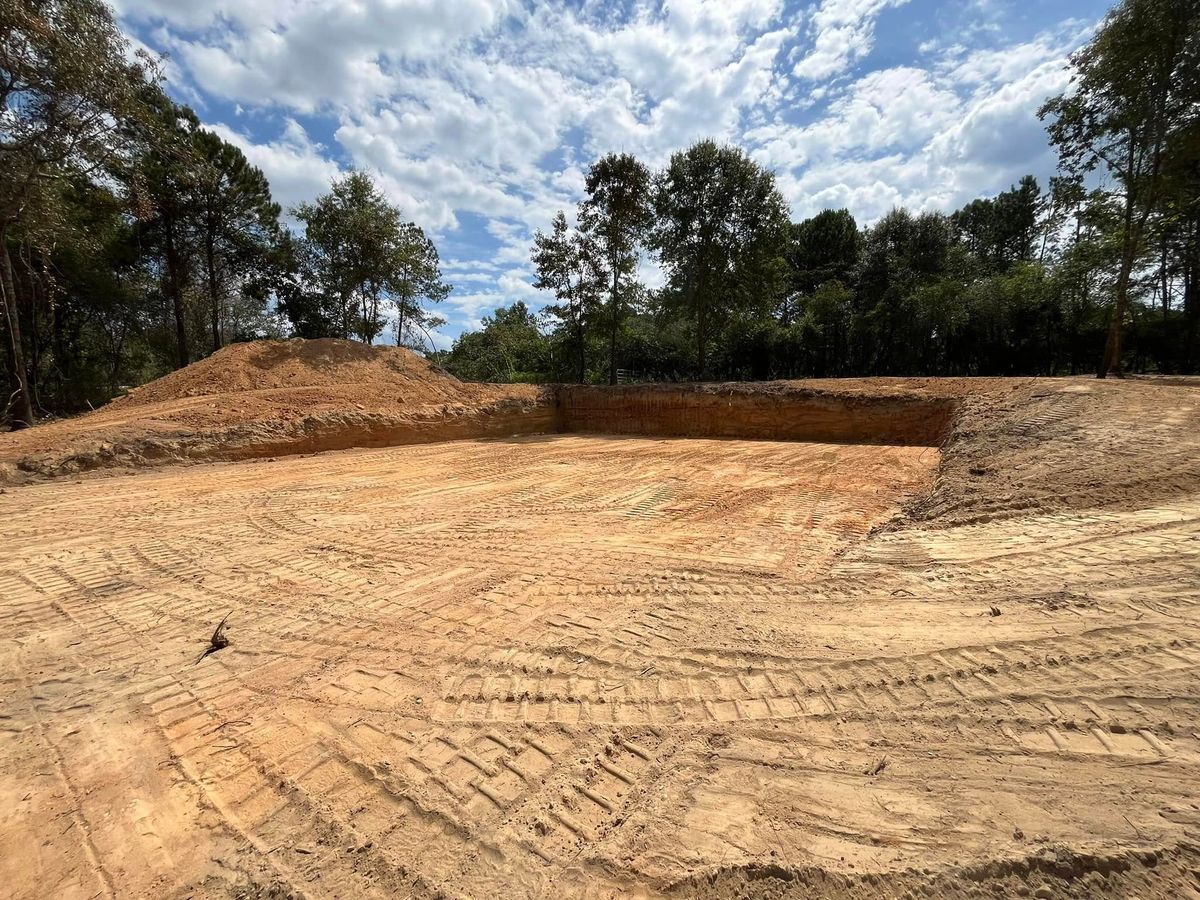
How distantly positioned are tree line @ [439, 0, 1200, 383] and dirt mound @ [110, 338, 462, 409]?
829cm

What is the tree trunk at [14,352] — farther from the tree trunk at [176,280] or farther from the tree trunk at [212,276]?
the tree trunk at [212,276]

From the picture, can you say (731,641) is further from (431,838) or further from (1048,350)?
(1048,350)

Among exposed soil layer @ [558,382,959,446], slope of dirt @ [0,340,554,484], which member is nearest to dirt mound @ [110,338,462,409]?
slope of dirt @ [0,340,554,484]

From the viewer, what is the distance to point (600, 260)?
22422 millimetres

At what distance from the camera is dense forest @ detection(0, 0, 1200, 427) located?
12.3 m

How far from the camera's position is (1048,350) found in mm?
23469

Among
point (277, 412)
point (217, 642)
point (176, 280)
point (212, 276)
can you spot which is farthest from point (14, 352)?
point (217, 642)

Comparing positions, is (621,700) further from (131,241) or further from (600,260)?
(131,241)

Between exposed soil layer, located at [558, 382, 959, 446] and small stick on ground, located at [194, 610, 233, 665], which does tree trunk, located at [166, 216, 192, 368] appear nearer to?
exposed soil layer, located at [558, 382, 959, 446]

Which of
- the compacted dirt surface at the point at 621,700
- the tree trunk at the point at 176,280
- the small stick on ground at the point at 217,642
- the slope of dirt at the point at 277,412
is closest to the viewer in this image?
the compacted dirt surface at the point at 621,700

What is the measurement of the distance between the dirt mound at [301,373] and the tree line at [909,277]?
27.2 feet

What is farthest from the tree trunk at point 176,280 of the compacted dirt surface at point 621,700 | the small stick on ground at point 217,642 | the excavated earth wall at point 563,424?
the small stick on ground at point 217,642

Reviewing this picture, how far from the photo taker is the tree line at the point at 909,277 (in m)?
14.3

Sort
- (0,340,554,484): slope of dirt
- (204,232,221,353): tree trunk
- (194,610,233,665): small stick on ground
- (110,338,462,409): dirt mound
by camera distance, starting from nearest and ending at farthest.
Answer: (194,610,233,665): small stick on ground < (0,340,554,484): slope of dirt < (110,338,462,409): dirt mound < (204,232,221,353): tree trunk
